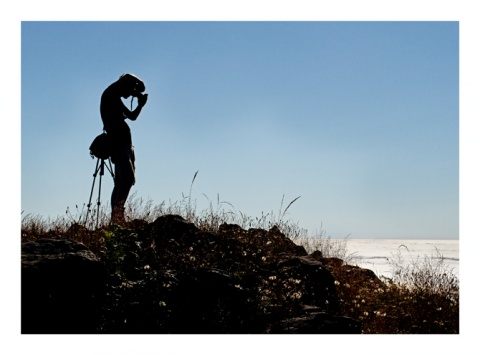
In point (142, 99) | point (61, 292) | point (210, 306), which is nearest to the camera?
point (61, 292)

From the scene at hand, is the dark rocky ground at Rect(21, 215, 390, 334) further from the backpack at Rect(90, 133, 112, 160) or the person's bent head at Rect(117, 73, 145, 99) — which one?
the person's bent head at Rect(117, 73, 145, 99)

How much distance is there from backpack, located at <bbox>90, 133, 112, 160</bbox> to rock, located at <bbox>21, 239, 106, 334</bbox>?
437 cm

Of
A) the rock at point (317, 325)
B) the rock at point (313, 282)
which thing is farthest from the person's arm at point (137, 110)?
the rock at point (317, 325)

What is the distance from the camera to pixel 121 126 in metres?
12.0

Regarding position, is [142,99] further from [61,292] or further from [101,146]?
[61,292]

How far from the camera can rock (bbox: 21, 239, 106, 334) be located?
7523 millimetres

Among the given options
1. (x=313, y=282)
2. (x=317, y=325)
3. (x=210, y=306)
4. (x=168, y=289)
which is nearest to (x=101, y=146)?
(x=168, y=289)

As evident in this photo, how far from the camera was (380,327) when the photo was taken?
29.0ft

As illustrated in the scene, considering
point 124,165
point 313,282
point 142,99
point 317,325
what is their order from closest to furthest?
point 317,325, point 313,282, point 124,165, point 142,99

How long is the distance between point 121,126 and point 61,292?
5.05 metres

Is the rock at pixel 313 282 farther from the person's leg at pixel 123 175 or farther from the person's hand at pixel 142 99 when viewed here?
the person's hand at pixel 142 99

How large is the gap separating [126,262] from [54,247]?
1146 millimetres

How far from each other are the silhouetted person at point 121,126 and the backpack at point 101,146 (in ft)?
0.29
